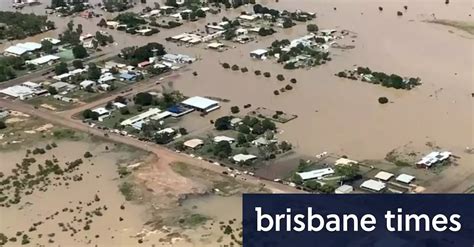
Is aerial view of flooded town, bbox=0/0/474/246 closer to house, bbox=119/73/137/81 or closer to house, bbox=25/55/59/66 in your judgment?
house, bbox=119/73/137/81

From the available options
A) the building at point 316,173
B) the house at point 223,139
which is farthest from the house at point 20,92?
the building at point 316,173

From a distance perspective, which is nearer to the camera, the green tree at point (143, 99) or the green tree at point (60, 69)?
the green tree at point (143, 99)

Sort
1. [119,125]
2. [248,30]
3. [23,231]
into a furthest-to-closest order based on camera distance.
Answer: [248,30], [119,125], [23,231]

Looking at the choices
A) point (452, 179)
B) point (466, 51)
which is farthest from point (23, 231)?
point (466, 51)

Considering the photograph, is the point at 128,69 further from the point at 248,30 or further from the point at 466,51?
the point at 466,51

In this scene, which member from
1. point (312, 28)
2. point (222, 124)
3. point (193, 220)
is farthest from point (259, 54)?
point (193, 220)

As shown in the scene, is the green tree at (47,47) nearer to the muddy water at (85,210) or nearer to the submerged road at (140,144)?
the submerged road at (140,144)
